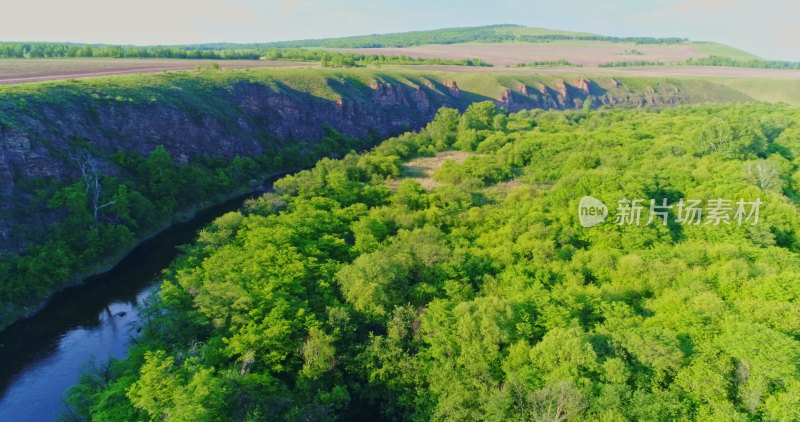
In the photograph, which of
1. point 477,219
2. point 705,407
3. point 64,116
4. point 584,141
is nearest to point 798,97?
point 584,141

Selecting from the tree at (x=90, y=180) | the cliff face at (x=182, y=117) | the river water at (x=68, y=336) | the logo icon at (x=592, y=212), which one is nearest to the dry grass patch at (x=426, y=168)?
the logo icon at (x=592, y=212)

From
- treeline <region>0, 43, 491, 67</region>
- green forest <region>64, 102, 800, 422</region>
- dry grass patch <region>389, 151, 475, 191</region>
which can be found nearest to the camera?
green forest <region>64, 102, 800, 422</region>

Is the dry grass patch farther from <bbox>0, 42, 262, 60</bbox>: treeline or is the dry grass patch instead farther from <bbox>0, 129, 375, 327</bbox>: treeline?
<bbox>0, 42, 262, 60</bbox>: treeline

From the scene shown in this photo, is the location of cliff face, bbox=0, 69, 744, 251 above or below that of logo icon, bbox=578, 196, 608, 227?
above

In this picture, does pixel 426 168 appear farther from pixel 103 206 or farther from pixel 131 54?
pixel 131 54

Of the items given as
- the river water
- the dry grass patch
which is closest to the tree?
the river water

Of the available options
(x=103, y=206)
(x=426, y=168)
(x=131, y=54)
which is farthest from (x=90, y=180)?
(x=131, y=54)

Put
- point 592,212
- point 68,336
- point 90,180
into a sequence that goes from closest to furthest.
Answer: point 68,336 < point 592,212 < point 90,180
